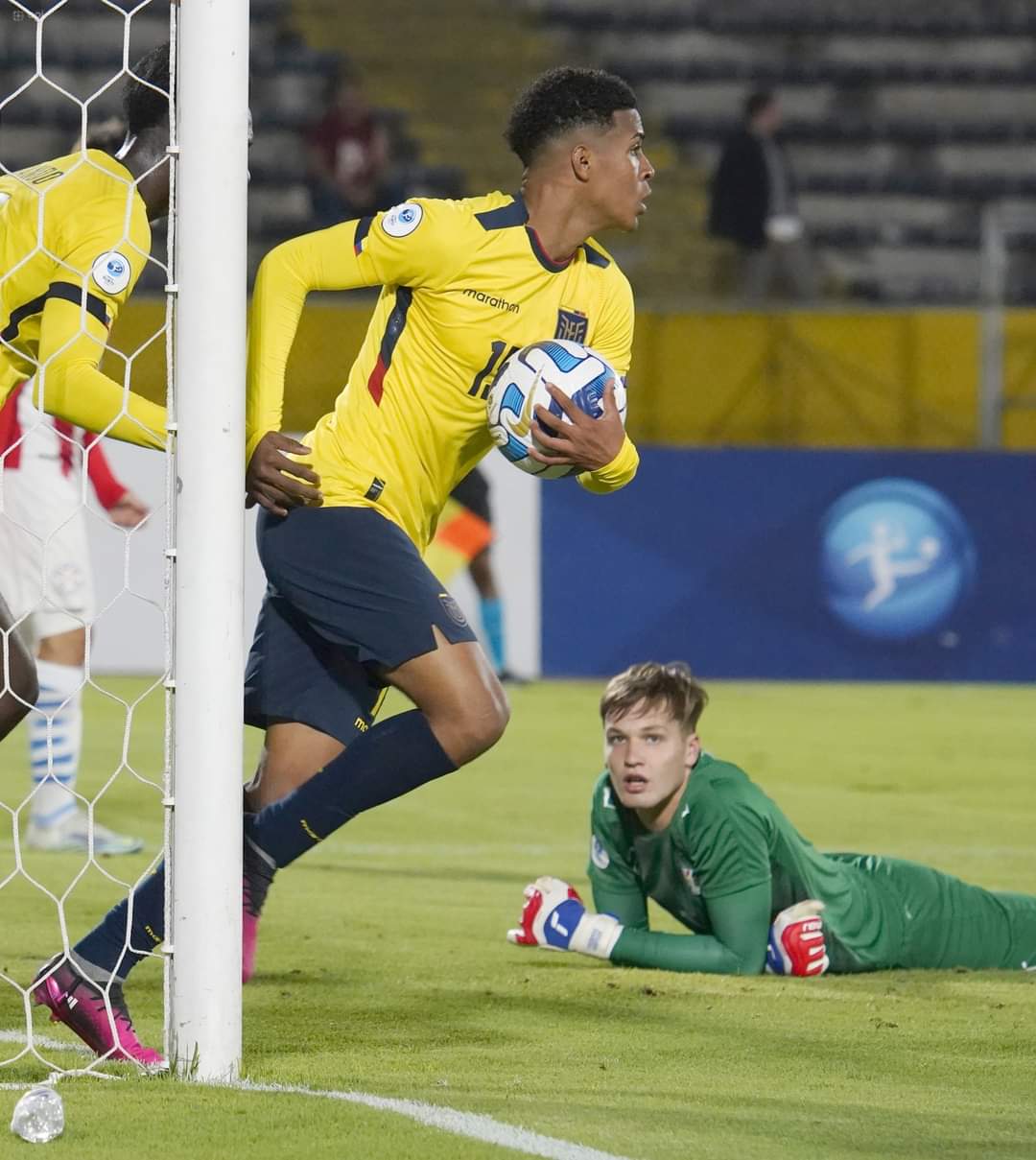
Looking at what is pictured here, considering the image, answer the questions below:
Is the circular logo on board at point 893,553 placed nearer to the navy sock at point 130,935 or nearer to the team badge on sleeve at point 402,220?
the team badge on sleeve at point 402,220

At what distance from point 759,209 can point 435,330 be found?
10.8m

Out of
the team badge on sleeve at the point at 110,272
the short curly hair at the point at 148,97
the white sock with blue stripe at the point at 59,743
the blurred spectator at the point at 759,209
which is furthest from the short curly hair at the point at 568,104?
the blurred spectator at the point at 759,209

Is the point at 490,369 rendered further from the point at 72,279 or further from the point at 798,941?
the point at 798,941

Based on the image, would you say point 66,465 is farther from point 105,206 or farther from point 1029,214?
point 1029,214

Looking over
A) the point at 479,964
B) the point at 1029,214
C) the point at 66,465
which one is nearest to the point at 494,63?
the point at 1029,214

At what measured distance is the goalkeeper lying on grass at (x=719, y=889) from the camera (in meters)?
4.57

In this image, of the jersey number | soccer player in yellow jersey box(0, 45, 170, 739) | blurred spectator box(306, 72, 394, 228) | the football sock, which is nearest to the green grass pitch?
soccer player in yellow jersey box(0, 45, 170, 739)

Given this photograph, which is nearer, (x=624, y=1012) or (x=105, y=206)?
(x=105, y=206)

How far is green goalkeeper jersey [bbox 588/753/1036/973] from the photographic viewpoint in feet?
14.9

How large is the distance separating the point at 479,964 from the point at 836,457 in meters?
8.32

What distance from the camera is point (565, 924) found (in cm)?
472

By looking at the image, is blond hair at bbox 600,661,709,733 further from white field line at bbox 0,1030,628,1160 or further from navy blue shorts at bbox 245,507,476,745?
white field line at bbox 0,1030,628,1160

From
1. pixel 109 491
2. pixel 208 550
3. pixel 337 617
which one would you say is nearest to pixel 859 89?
pixel 109 491

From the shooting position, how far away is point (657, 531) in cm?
1276
